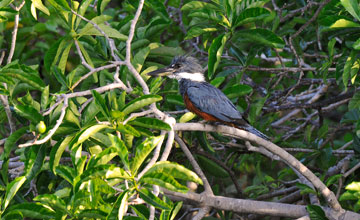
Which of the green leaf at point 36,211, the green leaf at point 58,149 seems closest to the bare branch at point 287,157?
the green leaf at point 58,149

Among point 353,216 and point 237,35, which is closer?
point 353,216

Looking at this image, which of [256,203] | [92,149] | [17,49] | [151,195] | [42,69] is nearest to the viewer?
[151,195]

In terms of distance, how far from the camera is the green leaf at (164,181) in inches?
103

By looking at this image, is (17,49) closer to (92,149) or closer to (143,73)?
(143,73)

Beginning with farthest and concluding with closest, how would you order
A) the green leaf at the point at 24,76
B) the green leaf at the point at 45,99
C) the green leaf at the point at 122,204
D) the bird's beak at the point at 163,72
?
the bird's beak at the point at 163,72
the green leaf at the point at 24,76
the green leaf at the point at 45,99
the green leaf at the point at 122,204

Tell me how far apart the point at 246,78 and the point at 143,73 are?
163cm

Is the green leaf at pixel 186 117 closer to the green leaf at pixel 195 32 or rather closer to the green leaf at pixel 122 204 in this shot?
the green leaf at pixel 195 32

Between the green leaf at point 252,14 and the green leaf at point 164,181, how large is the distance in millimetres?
1795

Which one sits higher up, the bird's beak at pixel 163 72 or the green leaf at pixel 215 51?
the green leaf at pixel 215 51

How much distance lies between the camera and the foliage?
9.00ft

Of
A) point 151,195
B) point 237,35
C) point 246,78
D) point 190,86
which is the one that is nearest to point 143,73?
point 190,86

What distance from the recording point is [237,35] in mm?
4277

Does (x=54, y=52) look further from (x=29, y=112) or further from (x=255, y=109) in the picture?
(x=255, y=109)

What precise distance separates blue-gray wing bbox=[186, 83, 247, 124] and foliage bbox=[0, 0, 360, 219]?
0.14 meters
